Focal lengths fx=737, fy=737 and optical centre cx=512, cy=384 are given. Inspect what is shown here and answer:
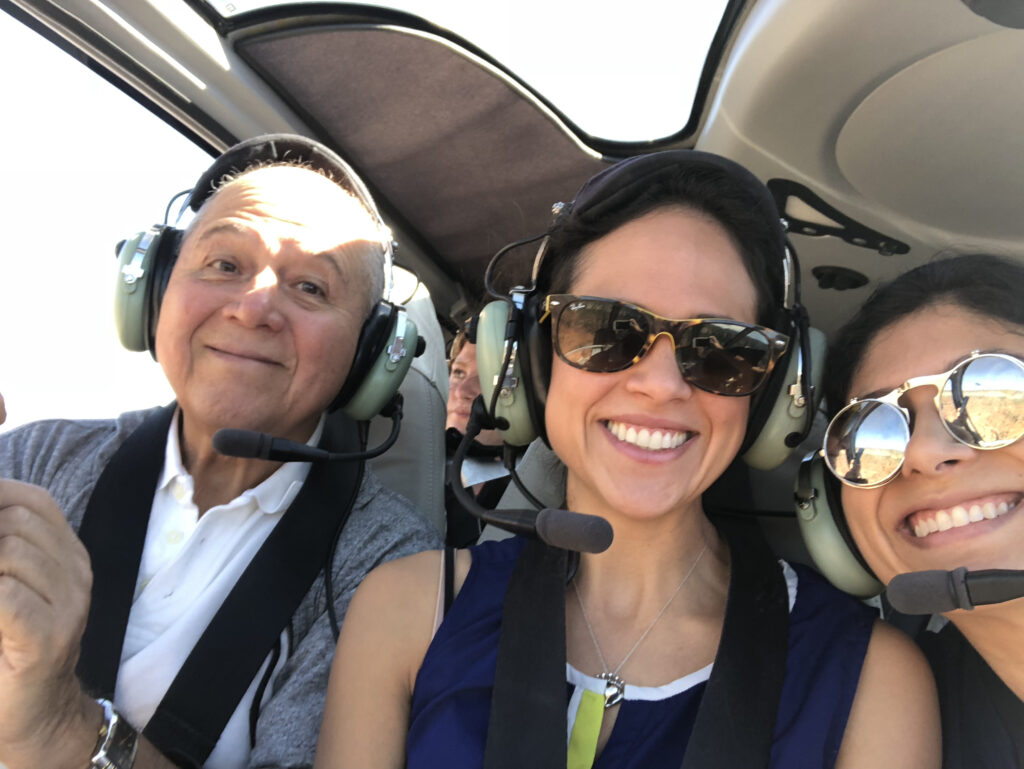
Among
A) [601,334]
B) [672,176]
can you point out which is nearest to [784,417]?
[601,334]

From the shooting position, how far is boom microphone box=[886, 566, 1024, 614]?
97 cm

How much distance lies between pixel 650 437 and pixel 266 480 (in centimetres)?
92

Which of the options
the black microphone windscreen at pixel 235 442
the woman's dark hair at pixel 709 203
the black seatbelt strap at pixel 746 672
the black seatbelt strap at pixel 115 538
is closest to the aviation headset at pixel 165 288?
the black seatbelt strap at pixel 115 538

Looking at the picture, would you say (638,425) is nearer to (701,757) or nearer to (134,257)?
(701,757)

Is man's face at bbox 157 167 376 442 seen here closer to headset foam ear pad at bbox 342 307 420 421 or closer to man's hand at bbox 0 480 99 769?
headset foam ear pad at bbox 342 307 420 421

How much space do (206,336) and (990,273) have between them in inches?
61.6

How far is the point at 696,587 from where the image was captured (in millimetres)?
1494

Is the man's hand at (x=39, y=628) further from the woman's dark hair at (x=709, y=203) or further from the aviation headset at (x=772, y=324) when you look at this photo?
the woman's dark hair at (x=709, y=203)

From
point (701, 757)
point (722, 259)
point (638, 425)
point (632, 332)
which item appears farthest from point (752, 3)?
point (701, 757)

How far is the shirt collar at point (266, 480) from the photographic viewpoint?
1.69 meters

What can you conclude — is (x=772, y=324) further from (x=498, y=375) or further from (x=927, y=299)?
(x=498, y=375)

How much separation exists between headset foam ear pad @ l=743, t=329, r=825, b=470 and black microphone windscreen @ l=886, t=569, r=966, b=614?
0.47 m

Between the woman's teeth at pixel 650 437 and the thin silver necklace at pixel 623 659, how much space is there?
32cm

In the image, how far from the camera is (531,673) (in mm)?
1299
